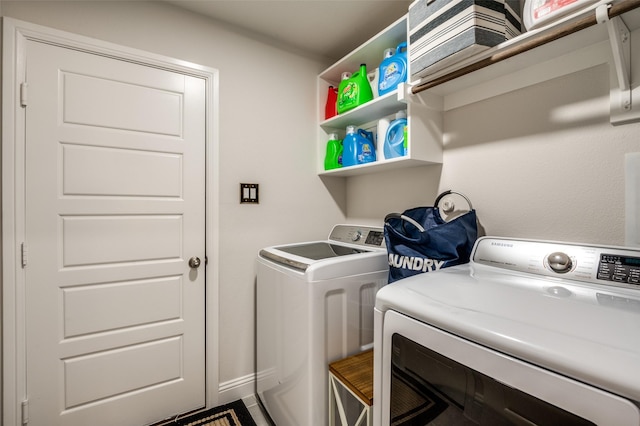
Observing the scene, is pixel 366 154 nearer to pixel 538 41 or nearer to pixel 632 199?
pixel 538 41

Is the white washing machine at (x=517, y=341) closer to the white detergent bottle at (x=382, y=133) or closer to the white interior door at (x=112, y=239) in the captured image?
the white detergent bottle at (x=382, y=133)

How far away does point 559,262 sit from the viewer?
1010 mm

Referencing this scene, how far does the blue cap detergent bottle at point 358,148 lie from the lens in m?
1.94

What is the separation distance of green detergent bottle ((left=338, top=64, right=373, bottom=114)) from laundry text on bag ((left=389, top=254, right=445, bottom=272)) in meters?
1.06

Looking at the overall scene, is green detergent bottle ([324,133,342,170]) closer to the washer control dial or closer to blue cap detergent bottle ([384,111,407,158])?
blue cap detergent bottle ([384,111,407,158])

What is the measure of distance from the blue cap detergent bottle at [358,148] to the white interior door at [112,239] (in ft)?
3.13

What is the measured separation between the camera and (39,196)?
57.3 inches

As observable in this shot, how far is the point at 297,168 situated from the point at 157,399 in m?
1.74

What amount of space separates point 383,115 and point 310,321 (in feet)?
4.58

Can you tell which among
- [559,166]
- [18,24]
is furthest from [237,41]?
[559,166]

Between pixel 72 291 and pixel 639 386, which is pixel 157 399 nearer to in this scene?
pixel 72 291

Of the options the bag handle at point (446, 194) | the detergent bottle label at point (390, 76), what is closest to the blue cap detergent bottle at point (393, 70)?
the detergent bottle label at point (390, 76)

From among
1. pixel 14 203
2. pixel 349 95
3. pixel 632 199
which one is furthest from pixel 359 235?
pixel 14 203

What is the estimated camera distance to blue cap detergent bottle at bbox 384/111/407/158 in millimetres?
1648
